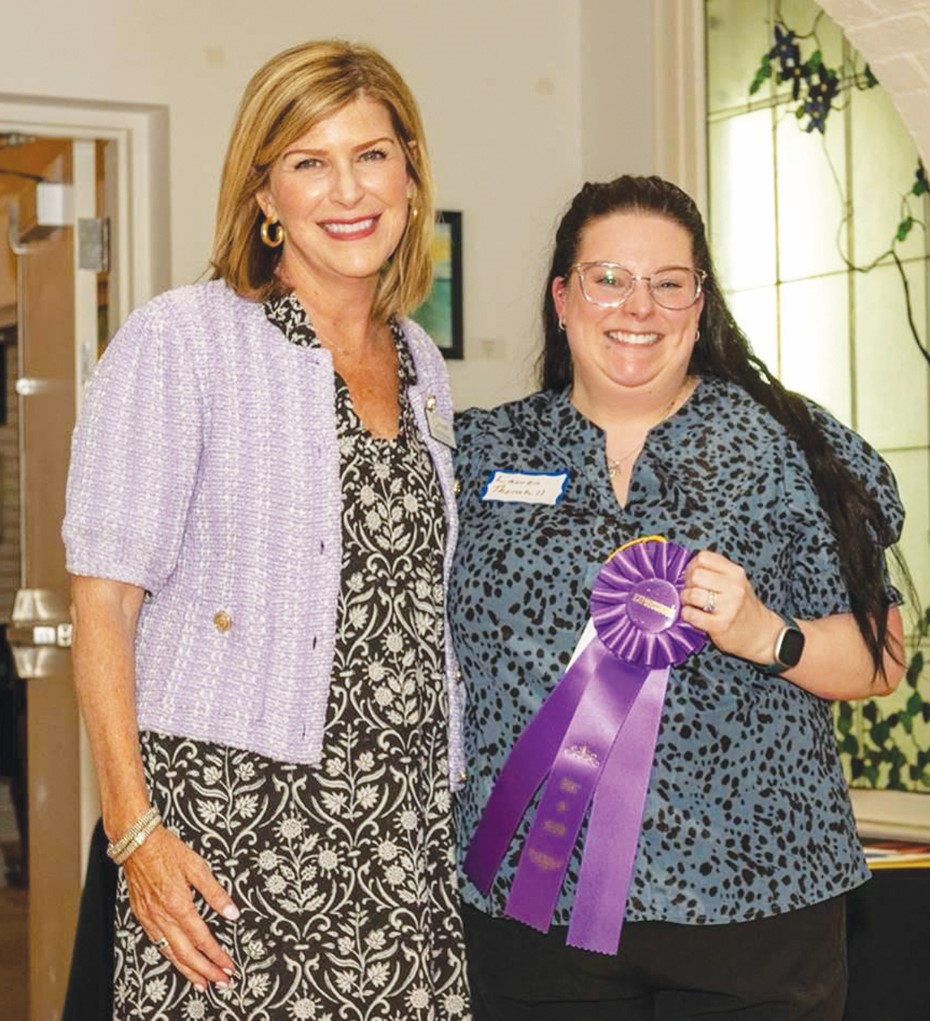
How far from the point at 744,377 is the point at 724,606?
0.37 meters

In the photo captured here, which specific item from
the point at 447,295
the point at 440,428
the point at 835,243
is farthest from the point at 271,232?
the point at 447,295

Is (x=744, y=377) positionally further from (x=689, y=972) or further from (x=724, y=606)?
(x=689, y=972)

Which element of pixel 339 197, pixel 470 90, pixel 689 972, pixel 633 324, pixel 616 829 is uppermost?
pixel 470 90

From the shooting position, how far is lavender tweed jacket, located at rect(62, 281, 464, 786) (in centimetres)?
173

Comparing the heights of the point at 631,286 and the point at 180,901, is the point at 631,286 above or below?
above

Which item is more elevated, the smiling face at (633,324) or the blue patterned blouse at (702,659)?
the smiling face at (633,324)

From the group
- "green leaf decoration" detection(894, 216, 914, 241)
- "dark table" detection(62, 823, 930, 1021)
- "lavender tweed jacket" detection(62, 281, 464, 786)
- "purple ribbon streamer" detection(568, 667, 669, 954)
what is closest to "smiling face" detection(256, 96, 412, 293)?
"lavender tweed jacket" detection(62, 281, 464, 786)

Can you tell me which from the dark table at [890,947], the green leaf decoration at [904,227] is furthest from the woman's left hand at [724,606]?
the green leaf decoration at [904,227]

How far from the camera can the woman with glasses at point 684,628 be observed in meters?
1.82

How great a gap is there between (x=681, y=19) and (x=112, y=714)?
2.67m

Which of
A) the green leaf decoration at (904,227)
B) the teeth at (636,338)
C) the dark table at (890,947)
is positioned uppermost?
the green leaf decoration at (904,227)

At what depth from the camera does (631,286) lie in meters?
1.97

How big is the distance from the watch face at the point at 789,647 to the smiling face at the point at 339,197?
58 centimetres

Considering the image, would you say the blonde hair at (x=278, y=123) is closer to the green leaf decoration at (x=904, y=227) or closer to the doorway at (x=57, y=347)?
the green leaf decoration at (x=904, y=227)
